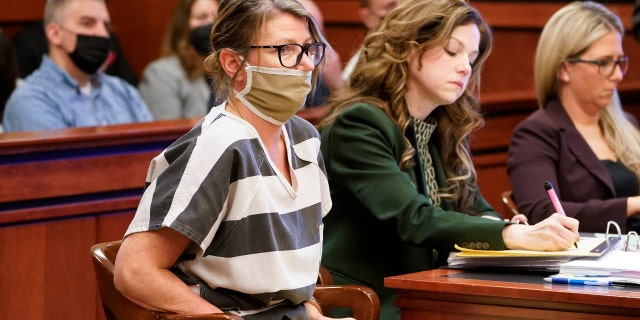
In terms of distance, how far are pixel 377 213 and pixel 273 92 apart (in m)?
0.62

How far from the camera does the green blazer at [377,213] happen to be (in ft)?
8.82

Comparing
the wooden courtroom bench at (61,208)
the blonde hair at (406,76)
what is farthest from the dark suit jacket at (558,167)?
the wooden courtroom bench at (61,208)

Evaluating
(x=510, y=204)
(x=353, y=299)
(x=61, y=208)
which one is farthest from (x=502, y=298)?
(x=61, y=208)

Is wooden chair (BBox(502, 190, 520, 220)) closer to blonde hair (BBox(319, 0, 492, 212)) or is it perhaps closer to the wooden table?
blonde hair (BBox(319, 0, 492, 212))

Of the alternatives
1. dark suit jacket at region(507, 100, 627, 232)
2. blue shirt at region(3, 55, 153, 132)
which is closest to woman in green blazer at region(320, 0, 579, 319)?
dark suit jacket at region(507, 100, 627, 232)

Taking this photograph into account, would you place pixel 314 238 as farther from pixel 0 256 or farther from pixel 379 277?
pixel 0 256

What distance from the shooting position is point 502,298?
7.55ft

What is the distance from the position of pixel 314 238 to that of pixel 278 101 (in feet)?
1.05

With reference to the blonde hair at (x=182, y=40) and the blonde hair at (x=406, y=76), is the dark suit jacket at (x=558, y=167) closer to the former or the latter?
the blonde hair at (x=406, y=76)

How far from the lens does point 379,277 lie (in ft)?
9.27

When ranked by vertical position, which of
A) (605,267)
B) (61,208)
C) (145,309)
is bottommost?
(61,208)

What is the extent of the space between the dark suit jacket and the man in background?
6.11ft

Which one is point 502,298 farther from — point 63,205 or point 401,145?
point 63,205

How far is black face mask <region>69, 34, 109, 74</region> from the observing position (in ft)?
14.8
